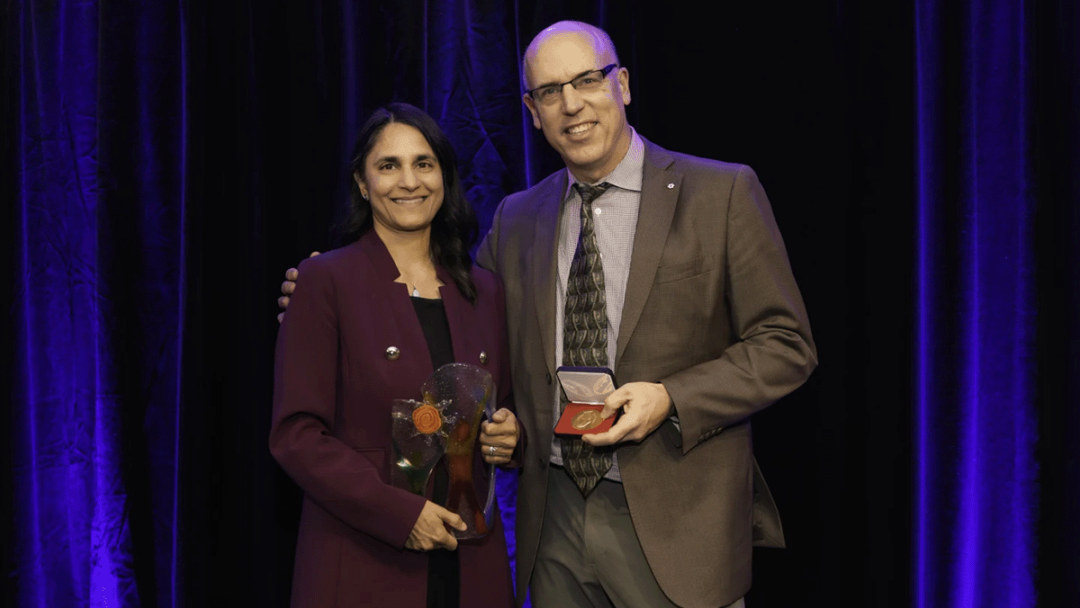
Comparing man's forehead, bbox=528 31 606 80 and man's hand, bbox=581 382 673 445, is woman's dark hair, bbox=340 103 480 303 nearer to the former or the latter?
man's forehead, bbox=528 31 606 80

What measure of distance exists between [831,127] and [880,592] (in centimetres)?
141

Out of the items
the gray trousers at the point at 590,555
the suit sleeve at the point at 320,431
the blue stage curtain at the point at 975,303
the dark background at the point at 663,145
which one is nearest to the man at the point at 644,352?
the gray trousers at the point at 590,555

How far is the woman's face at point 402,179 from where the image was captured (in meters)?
1.92

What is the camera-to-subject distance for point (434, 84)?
3.02 m

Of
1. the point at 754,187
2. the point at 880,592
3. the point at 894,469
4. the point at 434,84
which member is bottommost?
the point at 880,592

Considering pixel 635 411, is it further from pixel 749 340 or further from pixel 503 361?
pixel 503 361

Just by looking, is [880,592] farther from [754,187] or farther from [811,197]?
[754,187]

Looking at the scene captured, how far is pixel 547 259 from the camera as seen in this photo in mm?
1984

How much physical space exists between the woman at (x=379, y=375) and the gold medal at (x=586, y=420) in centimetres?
21

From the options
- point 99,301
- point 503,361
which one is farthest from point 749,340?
point 99,301

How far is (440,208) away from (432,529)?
77 cm

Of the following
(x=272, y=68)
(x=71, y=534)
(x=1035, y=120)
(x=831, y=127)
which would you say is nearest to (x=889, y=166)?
(x=831, y=127)

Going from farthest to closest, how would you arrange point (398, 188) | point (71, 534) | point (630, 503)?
point (71, 534) < point (398, 188) < point (630, 503)

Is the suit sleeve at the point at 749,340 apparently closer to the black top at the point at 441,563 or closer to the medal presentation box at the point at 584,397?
the medal presentation box at the point at 584,397
